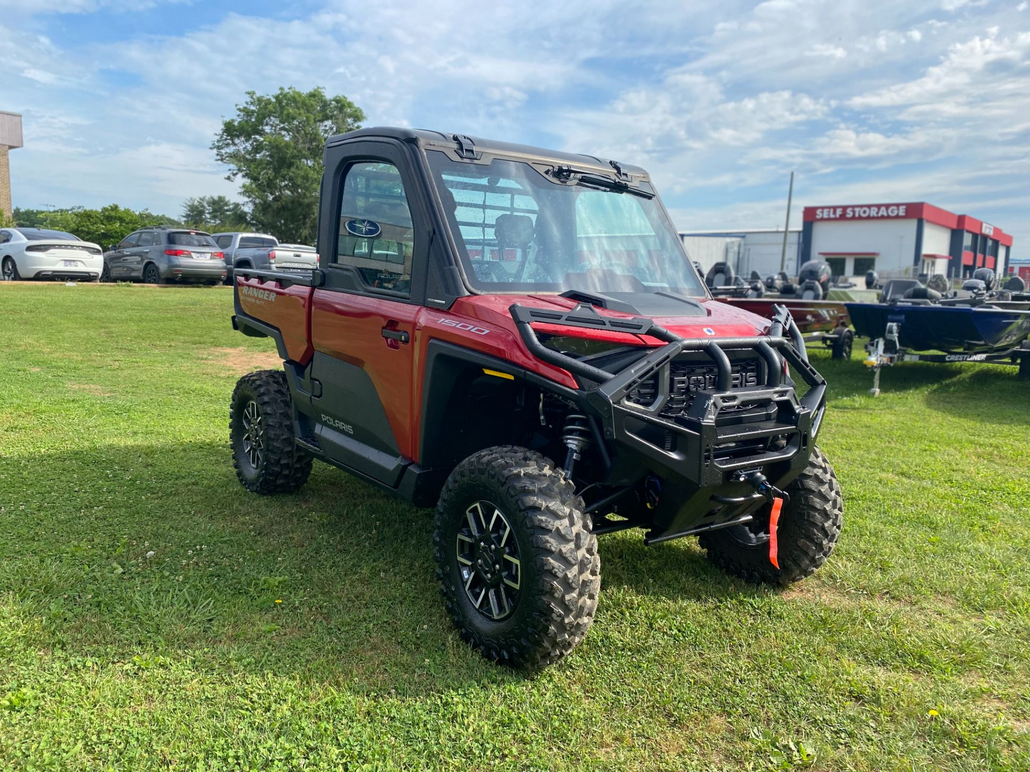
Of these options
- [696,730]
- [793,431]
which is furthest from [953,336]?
[696,730]

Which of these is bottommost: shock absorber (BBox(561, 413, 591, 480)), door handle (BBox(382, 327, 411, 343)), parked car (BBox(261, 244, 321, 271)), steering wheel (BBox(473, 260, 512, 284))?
shock absorber (BBox(561, 413, 591, 480))

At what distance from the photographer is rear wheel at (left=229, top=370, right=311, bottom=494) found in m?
5.36

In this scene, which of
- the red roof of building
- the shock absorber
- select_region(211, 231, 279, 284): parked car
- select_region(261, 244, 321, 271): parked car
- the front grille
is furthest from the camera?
the red roof of building

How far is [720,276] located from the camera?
16156 millimetres

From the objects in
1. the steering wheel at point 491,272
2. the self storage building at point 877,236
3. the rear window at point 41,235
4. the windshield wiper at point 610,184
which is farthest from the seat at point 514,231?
the self storage building at point 877,236

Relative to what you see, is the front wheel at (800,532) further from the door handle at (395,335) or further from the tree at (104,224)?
the tree at (104,224)

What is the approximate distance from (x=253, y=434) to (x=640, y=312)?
3.25 m

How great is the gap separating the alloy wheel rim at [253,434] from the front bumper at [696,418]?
9.26 ft

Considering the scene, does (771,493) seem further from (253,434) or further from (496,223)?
(253,434)

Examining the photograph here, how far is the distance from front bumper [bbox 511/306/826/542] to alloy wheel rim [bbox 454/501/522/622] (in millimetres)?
524

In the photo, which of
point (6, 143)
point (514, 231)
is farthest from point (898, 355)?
point (6, 143)

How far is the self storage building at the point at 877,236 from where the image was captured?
54062 mm

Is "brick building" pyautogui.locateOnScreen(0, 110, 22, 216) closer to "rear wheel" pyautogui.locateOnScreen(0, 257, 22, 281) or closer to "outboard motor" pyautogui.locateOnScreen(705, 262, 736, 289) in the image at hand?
"rear wheel" pyautogui.locateOnScreen(0, 257, 22, 281)

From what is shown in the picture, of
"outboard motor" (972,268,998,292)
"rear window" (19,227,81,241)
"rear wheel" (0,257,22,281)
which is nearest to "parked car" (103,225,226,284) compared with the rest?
"rear window" (19,227,81,241)
